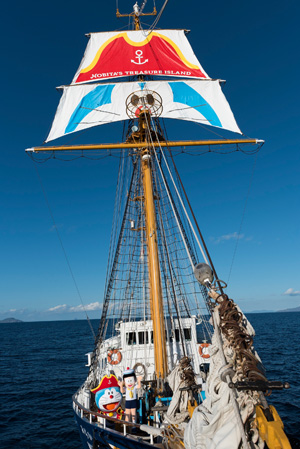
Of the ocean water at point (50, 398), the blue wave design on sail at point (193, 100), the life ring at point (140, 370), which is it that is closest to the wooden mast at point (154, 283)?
the life ring at point (140, 370)

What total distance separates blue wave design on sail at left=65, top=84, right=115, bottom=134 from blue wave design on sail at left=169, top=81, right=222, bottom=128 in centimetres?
398

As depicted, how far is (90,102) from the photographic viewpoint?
638 inches

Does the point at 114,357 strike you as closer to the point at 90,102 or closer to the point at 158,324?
the point at 158,324

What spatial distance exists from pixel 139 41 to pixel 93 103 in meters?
5.73

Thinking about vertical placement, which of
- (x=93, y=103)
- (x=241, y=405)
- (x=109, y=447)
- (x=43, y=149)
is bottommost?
(x=109, y=447)

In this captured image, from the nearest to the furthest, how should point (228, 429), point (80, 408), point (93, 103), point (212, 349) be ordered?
point (228, 429), point (212, 349), point (80, 408), point (93, 103)

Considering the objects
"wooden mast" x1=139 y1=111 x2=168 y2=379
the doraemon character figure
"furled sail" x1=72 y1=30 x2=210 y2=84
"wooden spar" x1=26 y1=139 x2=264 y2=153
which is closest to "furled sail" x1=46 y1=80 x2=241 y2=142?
"furled sail" x1=72 y1=30 x2=210 y2=84

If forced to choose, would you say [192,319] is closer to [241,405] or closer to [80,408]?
[80,408]

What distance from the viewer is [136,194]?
14656 mm

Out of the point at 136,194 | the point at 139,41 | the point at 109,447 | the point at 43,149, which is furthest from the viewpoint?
Answer: the point at 139,41

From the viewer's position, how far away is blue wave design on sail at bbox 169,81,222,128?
16.4 metres

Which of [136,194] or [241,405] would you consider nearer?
[241,405]

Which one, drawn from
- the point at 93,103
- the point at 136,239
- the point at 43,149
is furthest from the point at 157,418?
the point at 93,103

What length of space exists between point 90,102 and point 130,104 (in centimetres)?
238
